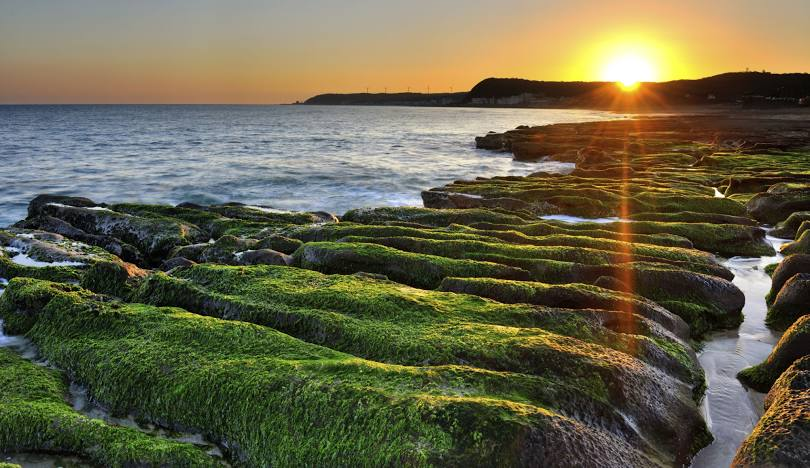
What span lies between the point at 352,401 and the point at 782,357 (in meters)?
6.48

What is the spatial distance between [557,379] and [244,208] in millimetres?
18267

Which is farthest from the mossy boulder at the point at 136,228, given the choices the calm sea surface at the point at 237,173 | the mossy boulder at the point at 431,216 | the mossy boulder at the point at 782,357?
the mossy boulder at the point at 782,357

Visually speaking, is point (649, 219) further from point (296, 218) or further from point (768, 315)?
point (296, 218)

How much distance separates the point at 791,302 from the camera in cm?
987

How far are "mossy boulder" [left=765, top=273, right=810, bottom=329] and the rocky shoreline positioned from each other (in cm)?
3

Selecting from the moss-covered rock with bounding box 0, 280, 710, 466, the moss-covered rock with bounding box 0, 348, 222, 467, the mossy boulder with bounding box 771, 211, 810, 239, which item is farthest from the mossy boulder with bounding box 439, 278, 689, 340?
the mossy boulder with bounding box 771, 211, 810, 239

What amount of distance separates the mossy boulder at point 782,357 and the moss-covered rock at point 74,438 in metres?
7.62

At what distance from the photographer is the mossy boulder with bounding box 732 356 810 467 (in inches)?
198

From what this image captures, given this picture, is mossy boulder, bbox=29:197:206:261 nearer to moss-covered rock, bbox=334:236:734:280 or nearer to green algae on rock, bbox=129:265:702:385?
moss-covered rock, bbox=334:236:734:280

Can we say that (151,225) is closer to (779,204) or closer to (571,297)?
(571,297)

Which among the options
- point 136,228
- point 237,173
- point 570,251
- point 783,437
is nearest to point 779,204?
point 570,251

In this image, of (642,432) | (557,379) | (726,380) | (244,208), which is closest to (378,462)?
(557,379)

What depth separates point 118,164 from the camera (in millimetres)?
48312

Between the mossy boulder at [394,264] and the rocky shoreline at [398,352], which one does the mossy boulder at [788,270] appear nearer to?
the rocky shoreline at [398,352]
